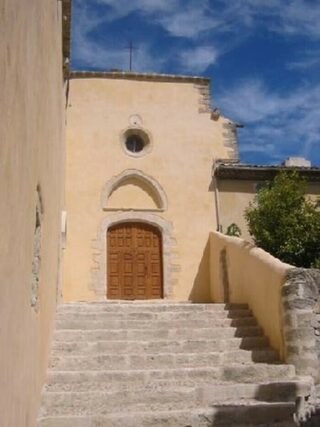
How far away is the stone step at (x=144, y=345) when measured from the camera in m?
7.41

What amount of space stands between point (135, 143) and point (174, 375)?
8770mm

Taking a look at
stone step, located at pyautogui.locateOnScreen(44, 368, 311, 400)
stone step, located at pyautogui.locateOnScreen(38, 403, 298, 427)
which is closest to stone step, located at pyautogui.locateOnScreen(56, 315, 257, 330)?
stone step, located at pyautogui.locateOnScreen(44, 368, 311, 400)

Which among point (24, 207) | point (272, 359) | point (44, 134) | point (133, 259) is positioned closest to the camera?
point (24, 207)

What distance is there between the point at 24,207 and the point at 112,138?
9.97 m

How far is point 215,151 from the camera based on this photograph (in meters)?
14.5

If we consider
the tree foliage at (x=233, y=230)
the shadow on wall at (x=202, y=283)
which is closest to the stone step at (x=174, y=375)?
the shadow on wall at (x=202, y=283)

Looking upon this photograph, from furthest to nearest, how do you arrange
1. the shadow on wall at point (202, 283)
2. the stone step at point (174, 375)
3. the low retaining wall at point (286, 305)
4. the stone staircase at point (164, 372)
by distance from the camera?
the shadow on wall at point (202, 283) < the low retaining wall at point (286, 305) < the stone step at point (174, 375) < the stone staircase at point (164, 372)

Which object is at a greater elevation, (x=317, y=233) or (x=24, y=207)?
(x=317, y=233)

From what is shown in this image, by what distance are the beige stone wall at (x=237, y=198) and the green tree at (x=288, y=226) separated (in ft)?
9.32

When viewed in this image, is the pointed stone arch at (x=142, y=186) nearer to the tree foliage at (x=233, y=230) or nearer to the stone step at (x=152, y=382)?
the tree foliage at (x=233, y=230)

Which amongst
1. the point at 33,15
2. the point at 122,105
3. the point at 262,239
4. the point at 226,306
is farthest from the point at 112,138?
the point at 33,15

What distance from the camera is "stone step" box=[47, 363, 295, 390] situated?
655 centimetres

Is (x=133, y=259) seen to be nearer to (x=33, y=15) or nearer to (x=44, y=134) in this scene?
(x=44, y=134)

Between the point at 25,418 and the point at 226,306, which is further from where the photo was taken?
the point at 226,306
